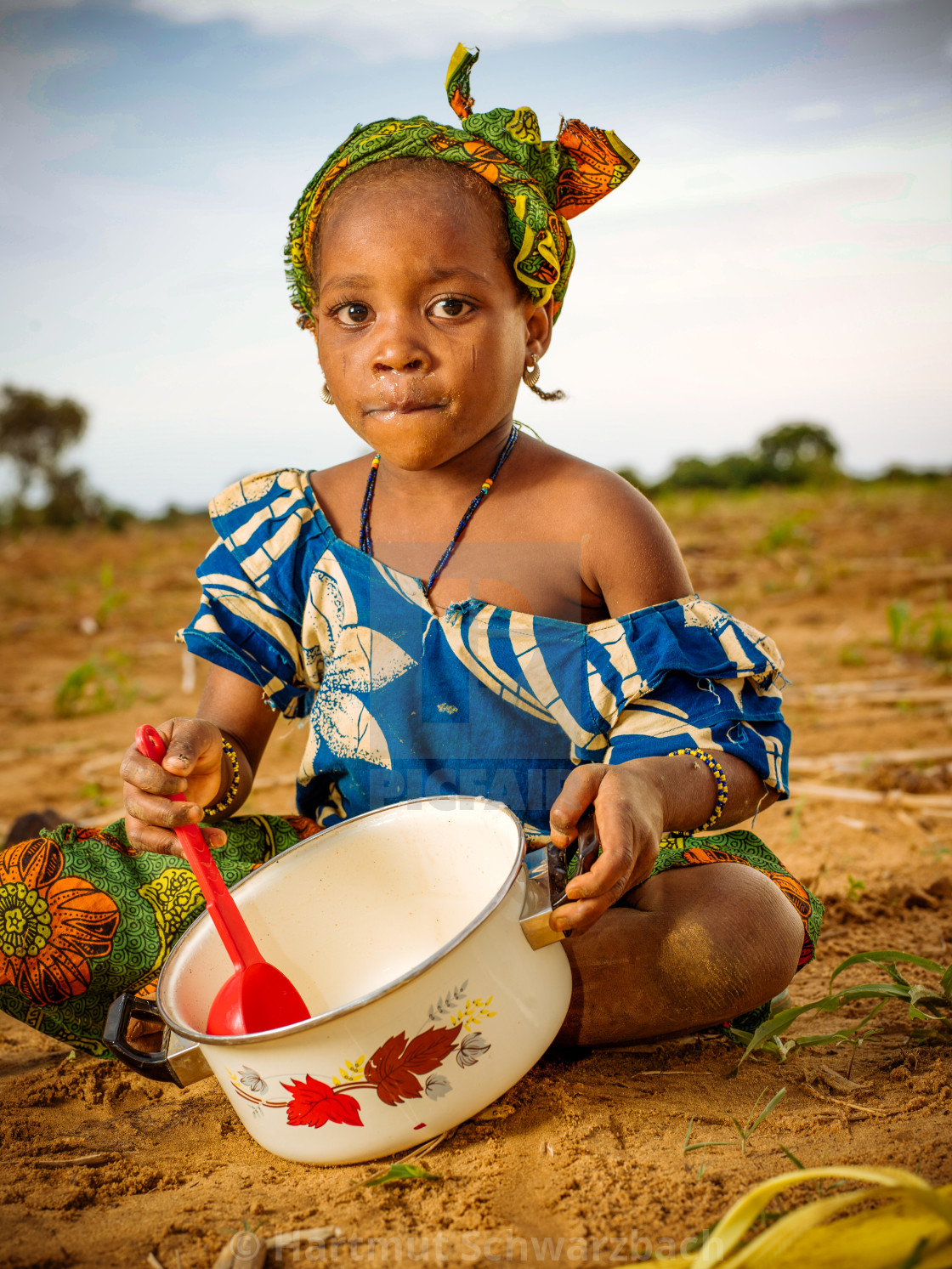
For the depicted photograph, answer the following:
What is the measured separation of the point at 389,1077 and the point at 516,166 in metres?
1.27

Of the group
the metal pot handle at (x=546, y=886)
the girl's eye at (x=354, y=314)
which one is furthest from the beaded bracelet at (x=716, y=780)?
the girl's eye at (x=354, y=314)

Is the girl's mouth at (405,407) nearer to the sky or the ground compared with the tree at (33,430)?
nearer to the ground

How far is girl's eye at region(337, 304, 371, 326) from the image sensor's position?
142 cm

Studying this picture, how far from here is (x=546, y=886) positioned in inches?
41.1

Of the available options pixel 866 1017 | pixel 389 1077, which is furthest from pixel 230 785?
pixel 866 1017

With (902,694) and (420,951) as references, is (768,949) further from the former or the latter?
(902,694)

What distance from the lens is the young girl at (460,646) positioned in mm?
1281

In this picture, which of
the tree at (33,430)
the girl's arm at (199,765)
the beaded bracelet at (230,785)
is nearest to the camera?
the girl's arm at (199,765)

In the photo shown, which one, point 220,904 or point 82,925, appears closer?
point 220,904

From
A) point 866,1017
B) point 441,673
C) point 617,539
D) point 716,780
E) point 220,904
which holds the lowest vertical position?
point 866,1017

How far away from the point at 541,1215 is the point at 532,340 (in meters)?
1.23

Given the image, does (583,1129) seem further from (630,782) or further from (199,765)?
(199,765)

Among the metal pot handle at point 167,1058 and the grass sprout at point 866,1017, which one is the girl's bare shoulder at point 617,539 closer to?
the grass sprout at point 866,1017

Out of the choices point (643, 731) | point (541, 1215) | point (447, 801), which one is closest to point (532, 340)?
point (643, 731)
